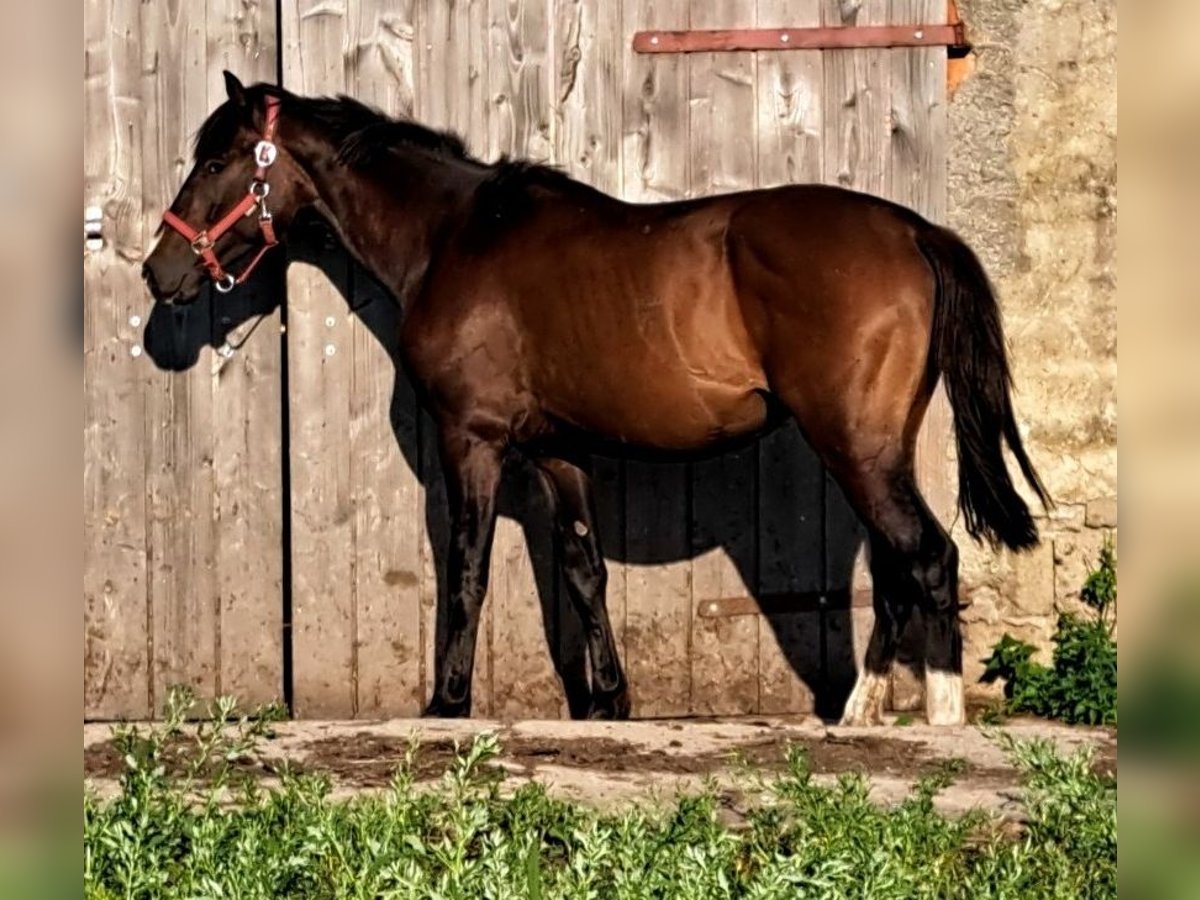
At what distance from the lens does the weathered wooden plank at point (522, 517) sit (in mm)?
6840

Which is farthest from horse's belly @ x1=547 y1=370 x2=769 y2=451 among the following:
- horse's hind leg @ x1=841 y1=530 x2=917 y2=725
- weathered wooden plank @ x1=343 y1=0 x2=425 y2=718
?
weathered wooden plank @ x1=343 y1=0 x2=425 y2=718

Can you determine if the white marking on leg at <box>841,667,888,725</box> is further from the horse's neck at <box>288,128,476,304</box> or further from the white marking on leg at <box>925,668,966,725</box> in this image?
the horse's neck at <box>288,128,476,304</box>

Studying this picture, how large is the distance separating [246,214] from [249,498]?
3.59ft

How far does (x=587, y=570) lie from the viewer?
21.7 ft

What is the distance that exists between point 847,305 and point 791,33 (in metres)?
1.52

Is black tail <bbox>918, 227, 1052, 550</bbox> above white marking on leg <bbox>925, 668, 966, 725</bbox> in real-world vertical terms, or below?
above

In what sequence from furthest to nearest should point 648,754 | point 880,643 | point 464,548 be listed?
point 464,548 → point 880,643 → point 648,754

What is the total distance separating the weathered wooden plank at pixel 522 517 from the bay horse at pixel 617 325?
0.26 m

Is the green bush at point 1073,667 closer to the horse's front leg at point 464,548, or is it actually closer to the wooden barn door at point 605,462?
Result: the wooden barn door at point 605,462

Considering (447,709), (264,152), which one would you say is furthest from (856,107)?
(447,709)

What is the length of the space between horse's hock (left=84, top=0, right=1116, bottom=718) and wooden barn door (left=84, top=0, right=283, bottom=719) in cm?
1

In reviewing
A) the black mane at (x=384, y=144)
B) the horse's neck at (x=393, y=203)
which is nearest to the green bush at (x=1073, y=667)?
the black mane at (x=384, y=144)

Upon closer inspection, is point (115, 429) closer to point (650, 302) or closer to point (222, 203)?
point (222, 203)

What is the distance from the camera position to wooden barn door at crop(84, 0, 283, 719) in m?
6.87
